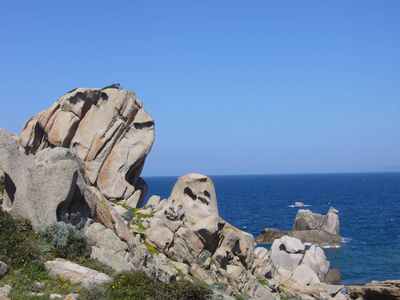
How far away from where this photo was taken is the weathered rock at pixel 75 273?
16.6 meters

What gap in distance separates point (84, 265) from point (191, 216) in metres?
16.4

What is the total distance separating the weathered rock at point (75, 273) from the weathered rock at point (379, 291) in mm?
31726

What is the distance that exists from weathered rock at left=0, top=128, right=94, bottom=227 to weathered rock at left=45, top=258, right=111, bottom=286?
8.25 feet

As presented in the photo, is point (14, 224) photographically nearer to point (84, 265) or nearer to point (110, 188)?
point (84, 265)

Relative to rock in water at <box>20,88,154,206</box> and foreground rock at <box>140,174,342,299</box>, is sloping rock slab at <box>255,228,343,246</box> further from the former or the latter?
rock in water at <box>20,88,154,206</box>

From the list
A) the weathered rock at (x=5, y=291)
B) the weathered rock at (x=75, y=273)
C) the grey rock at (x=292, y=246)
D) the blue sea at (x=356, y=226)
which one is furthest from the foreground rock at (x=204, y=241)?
the blue sea at (x=356, y=226)

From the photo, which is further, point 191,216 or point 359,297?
point 359,297

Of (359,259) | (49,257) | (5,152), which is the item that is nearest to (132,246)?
(49,257)

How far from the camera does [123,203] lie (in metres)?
35.9

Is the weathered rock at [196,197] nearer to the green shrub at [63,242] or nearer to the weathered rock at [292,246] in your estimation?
the green shrub at [63,242]

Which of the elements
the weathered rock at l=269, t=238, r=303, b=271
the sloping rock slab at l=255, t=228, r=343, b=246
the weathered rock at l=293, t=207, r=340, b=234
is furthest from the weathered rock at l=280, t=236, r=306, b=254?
the weathered rock at l=293, t=207, r=340, b=234

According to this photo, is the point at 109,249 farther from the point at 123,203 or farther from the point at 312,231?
the point at 312,231

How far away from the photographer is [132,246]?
68.9ft

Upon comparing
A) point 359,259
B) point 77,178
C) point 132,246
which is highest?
point 77,178
